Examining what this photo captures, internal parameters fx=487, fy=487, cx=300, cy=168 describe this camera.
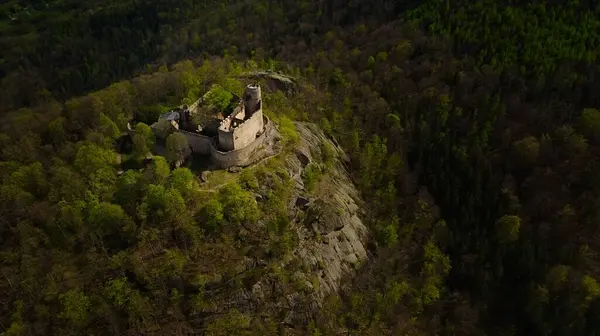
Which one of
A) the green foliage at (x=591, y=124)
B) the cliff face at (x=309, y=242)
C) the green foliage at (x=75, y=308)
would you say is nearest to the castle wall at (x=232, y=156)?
the cliff face at (x=309, y=242)

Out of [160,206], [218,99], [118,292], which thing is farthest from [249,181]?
[118,292]

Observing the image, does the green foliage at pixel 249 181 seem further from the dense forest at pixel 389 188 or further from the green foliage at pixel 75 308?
the green foliage at pixel 75 308

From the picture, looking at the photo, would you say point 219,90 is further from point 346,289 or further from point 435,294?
point 435,294

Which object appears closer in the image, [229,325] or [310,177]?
[229,325]

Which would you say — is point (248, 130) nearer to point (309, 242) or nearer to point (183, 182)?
point (183, 182)

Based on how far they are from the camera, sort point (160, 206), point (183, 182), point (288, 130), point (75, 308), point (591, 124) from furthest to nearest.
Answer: point (591, 124) → point (288, 130) → point (183, 182) → point (160, 206) → point (75, 308)

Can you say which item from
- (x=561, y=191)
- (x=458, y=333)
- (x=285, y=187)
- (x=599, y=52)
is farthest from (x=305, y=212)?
(x=599, y=52)

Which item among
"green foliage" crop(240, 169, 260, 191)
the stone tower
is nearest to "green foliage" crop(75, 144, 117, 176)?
"green foliage" crop(240, 169, 260, 191)
